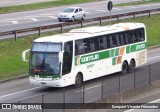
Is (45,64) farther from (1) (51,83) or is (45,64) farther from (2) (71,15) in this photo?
(2) (71,15)

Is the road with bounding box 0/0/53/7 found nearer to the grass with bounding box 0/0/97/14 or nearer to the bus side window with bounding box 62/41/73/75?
the grass with bounding box 0/0/97/14

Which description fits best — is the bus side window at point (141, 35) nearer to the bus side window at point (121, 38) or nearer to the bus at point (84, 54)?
the bus at point (84, 54)

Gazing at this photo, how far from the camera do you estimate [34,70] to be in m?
27.9

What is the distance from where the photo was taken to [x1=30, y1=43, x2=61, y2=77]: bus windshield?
27516 mm

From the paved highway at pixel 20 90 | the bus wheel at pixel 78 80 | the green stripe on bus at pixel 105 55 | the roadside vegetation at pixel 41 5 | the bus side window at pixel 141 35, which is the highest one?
the bus side window at pixel 141 35

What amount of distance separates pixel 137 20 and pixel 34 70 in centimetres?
2528

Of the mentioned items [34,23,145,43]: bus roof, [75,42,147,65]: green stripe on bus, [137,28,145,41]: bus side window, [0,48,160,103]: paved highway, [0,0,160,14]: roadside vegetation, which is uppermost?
[34,23,145,43]: bus roof

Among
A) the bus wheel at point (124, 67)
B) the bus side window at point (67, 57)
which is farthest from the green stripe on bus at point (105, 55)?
the bus wheel at point (124, 67)

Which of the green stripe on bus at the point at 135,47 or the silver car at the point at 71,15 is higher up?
the green stripe on bus at the point at 135,47

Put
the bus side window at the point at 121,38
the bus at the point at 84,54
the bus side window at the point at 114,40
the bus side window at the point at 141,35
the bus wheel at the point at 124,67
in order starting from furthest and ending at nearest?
the bus side window at the point at 141,35
the bus wheel at the point at 124,67
the bus side window at the point at 121,38
the bus side window at the point at 114,40
the bus at the point at 84,54

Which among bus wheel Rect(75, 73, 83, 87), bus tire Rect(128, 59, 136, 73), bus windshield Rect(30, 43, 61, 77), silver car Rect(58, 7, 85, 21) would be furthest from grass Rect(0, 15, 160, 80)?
silver car Rect(58, 7, 85, 21)

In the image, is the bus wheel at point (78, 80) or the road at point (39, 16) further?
the road at point (39, 16)

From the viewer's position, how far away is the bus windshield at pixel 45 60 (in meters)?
27.5

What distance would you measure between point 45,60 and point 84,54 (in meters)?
2.52
